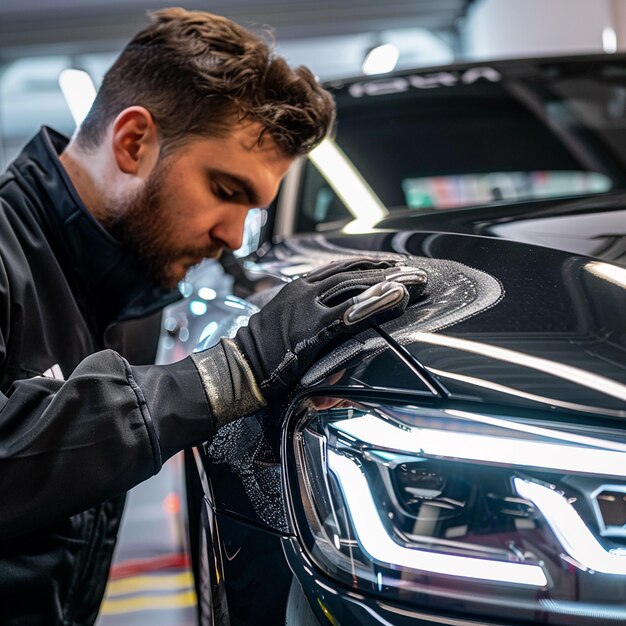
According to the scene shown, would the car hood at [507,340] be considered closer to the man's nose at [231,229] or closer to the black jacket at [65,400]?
the black jacket at [65,400]

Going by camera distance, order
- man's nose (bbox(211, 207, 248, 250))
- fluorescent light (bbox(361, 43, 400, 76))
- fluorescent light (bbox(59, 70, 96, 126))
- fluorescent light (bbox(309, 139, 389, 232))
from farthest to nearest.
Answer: fluorescent light (bbox(59, 70, 96, 126))
fluorescent light (bbox(361, 43, 400, 76))
fluorescent light (bbox(309, 139, 389, 232))
man's nose (bbox(211, 207, 248, 250))

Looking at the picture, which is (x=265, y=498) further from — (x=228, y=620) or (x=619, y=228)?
(x=619, y=228)

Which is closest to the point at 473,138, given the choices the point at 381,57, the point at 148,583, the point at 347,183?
the point at 347,183

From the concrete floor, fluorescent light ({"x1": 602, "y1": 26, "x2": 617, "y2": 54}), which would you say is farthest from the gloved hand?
fluorescent light ({"x1": 602, "y1": 26, "x2": 617, "y2": 54})

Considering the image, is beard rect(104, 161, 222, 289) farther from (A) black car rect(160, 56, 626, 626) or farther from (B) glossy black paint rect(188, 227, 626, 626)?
(B) glossy black paint rect(188, 227, 626, 626)

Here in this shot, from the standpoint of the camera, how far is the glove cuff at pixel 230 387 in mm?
987

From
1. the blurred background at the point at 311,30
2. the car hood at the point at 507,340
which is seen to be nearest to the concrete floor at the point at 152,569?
the car hood at the point at 507,340

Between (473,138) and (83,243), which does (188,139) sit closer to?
(83,243)

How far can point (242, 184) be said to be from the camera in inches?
57.4

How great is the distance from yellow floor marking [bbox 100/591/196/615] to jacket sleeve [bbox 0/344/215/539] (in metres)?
1.45

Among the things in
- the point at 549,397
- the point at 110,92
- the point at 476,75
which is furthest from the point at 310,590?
the point at 476,75

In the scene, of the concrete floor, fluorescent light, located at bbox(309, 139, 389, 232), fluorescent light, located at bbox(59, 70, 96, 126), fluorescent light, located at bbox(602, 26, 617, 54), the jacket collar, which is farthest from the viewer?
fluorescent light, located at bbox(59, 70, 96, 126)

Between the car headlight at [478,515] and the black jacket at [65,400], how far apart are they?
24 centimetres

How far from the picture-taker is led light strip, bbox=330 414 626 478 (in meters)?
0.75
